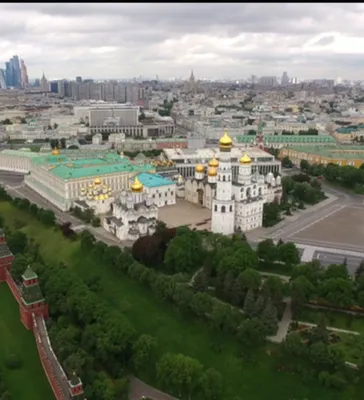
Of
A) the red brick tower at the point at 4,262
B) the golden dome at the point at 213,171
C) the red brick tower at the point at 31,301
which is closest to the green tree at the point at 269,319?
the red brick tower at the point at 31,301

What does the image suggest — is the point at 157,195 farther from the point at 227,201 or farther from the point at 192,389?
the point at 192,389

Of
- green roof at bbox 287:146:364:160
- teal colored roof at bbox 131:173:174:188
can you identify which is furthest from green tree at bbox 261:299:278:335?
green roof at bbox 287:146:364:160

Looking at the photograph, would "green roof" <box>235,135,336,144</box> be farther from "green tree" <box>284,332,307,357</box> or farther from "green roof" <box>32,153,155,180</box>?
"green tree" <box>284,332,307,357</box>

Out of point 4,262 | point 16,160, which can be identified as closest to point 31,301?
point 4,262

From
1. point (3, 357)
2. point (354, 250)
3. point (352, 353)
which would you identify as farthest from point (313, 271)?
point (3, 357)

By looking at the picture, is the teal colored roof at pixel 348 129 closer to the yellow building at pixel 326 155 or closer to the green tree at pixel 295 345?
the yellow building at pixel 326 155

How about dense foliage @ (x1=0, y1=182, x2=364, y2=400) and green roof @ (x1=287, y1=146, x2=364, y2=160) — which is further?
green roof @ (x1=287, y1=146, x2=364, y2=160)
